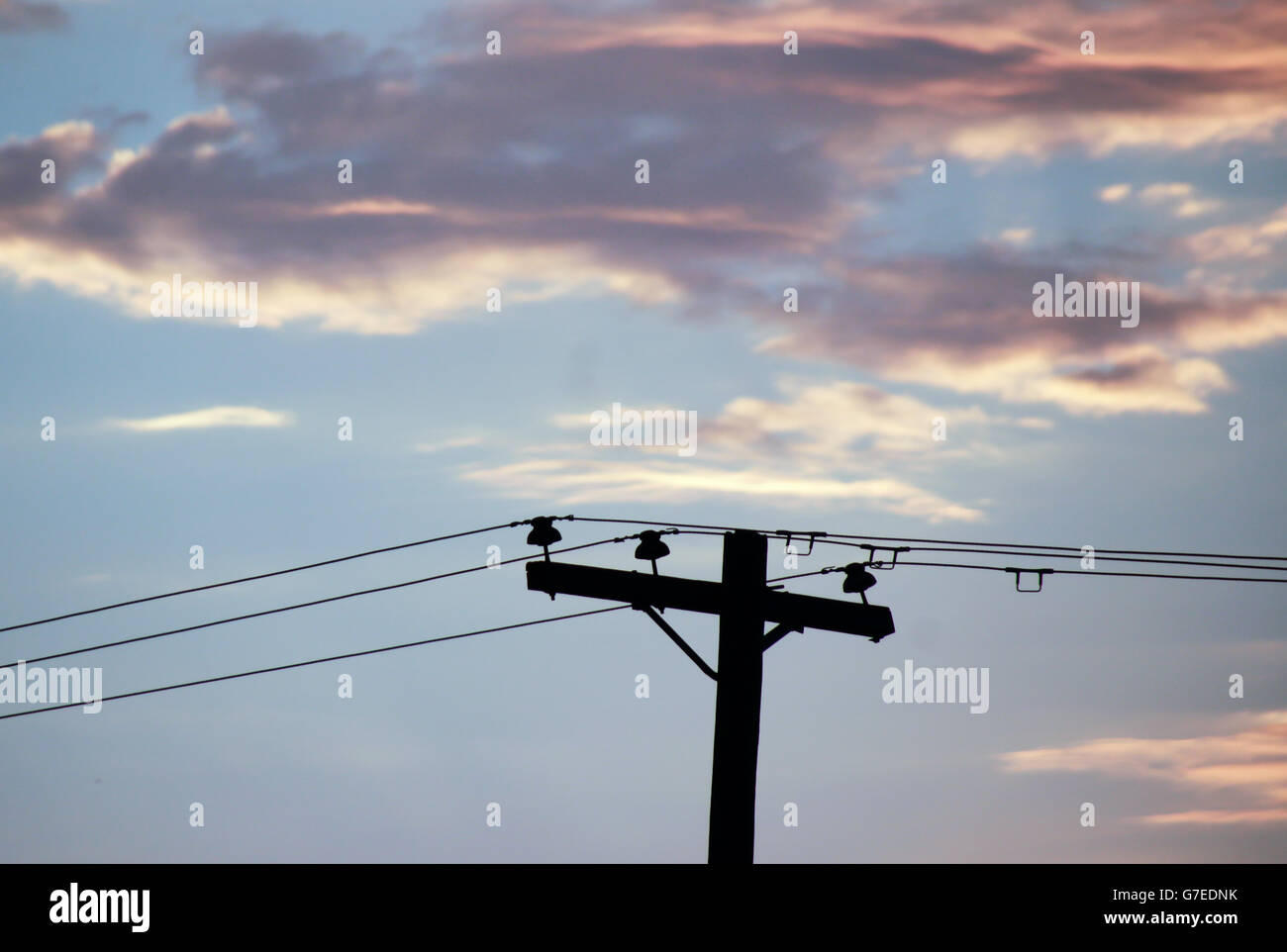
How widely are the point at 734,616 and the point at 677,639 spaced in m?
0.72

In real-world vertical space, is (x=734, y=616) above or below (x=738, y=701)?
above

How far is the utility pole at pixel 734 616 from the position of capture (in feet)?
66.9

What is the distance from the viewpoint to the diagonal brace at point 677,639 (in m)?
21.0

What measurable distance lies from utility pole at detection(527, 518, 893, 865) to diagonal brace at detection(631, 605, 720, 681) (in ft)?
0.04

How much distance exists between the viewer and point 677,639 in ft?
69.8

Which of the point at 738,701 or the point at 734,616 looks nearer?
the point at 738,701

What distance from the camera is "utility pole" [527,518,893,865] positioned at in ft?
66.9

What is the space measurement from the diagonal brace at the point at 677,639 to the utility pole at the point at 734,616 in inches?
0.5
